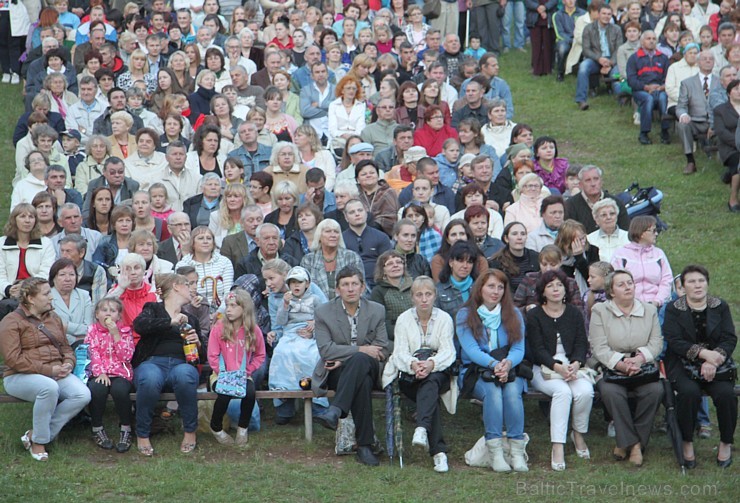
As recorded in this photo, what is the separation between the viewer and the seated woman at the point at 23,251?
10164 mm

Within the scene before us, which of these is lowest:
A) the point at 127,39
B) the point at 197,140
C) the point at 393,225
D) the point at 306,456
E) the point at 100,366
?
the point at 306,456

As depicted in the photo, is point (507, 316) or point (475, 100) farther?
point (475, 100)

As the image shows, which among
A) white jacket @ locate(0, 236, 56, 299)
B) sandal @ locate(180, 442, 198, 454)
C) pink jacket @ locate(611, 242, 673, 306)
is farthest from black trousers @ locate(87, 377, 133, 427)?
pink jacket @ locate(611, 242, 673, 306)

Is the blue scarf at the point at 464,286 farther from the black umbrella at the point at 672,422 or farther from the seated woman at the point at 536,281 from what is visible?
the black umbrella at the point at 672,422

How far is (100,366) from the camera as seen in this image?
8.79m

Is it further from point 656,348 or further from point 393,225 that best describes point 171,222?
point 656,348

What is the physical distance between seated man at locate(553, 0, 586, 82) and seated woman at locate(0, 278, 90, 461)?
11.8 metres

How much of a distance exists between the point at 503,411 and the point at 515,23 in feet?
43.5

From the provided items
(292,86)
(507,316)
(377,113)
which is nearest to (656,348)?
(507,316)

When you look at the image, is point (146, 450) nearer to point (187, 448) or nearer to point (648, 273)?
point (187, 448)

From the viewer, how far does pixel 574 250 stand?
987cm

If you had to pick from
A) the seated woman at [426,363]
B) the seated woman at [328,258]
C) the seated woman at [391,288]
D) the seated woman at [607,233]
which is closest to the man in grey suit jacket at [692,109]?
the seated woman at [607,233]

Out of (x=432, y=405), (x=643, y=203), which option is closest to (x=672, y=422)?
(x=432, y=405)

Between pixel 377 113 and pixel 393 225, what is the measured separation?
9.65 feet
